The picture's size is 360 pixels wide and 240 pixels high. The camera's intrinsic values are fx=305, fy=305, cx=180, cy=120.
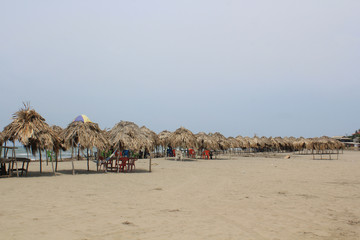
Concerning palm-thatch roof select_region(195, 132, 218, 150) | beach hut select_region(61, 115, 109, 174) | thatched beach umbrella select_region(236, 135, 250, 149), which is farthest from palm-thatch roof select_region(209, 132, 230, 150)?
beach hut select_region(61, 115, 109, 174)

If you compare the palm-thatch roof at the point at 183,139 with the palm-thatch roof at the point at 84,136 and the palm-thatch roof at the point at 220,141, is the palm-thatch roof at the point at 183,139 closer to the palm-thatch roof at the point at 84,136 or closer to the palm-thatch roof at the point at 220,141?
the palm-thatch roof at the point at 220,141

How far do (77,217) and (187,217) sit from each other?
7.00 feet

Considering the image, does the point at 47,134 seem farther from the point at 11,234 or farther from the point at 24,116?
the point at 11,234

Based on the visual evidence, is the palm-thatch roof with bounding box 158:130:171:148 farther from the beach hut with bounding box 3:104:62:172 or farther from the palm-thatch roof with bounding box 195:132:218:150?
the beach hut with bounding box 3:104:62:172

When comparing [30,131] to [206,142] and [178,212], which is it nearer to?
[178,212]

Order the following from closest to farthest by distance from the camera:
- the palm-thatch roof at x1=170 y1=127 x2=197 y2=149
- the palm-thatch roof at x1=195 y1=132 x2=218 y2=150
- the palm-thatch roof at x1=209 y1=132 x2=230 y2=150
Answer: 1. the palm-thatch roof at x1=170 y1=127 x2=197 y2=149
2. the palm-thatch roof at x1=195 y1=132 x2=218 y2=150
3. the palm-thatch roof at x1=209 y1=132 x2=230 y2=150

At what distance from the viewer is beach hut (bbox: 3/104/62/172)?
39.4 feet

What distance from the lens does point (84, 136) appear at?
13.9m

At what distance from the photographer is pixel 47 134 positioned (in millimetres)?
12695

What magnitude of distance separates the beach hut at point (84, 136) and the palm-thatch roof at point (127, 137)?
77 centimetres

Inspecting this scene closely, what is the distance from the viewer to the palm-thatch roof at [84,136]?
13773mm

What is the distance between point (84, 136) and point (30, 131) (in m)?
2.40

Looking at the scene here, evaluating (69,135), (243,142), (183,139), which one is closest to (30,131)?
(69,135)

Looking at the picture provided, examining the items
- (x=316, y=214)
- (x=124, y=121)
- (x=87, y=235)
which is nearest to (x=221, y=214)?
(x=316, y=214)
